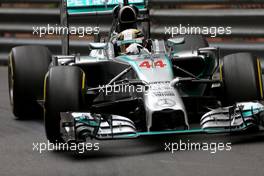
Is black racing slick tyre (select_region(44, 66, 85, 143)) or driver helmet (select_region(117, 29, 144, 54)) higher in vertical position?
driver helmet (select_region(117, 29, 144, 54))

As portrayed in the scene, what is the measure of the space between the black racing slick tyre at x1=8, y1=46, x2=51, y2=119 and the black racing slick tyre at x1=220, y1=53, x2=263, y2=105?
7.50ft

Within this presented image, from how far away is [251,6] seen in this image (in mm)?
12820

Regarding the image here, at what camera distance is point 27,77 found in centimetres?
983

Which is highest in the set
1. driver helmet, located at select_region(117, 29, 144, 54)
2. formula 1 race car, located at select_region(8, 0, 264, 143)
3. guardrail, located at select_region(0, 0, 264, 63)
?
driver helmet, located at select_region(117, 29, 144, 54)

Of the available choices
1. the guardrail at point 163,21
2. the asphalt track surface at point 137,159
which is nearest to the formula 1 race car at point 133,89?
the asphalt track surface at point 137,159

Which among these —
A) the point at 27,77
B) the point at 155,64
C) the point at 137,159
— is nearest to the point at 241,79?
the point at 155,64

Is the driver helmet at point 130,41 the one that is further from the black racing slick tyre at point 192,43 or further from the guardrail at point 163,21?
the guardrail at point 163,21

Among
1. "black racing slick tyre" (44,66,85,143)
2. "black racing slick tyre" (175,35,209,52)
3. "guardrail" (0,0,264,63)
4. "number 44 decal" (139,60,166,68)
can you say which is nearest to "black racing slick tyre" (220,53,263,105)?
"number 44 decal" (139,60,166,68)

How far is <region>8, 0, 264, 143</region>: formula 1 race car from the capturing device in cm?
776

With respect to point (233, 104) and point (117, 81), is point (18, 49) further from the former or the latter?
point (233, 104)

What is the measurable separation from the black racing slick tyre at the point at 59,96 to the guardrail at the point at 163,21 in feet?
13.8

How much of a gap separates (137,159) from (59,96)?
953 millimetres

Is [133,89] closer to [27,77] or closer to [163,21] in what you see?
[27,77]

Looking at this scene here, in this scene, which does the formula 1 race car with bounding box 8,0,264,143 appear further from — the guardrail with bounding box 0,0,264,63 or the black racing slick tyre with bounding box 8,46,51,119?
the guardrail with bounding box 0,0,264,63
